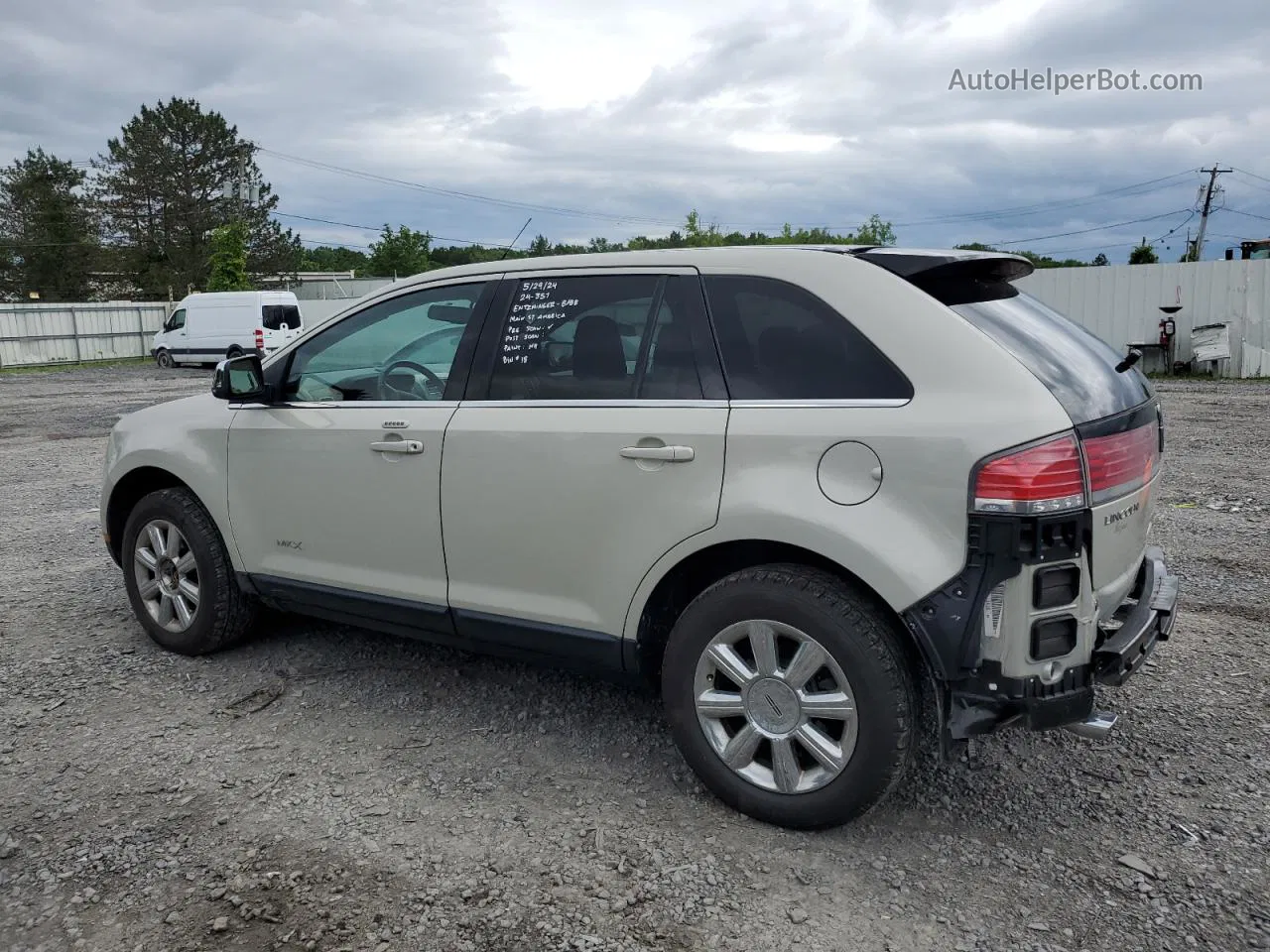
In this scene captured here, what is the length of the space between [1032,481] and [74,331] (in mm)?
39755

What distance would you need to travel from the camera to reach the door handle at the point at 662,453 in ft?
10.3

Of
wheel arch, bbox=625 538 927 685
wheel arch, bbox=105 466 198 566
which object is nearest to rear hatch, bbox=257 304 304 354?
wheel arch, bbox=105 466 198 566

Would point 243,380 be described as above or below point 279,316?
below

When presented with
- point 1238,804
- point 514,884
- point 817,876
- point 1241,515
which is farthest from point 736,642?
point 1241,515

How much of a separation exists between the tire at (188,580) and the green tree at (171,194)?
5122 centimetres

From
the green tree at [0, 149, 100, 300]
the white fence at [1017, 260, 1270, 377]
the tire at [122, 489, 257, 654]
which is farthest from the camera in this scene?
the green tree at [0, 149, 100, 300]

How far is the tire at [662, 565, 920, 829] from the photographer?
287 cm

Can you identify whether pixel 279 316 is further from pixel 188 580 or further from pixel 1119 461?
pixel 1119 461

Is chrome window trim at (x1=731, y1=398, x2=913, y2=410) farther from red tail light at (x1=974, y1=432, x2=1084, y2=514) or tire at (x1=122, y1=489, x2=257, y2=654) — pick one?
tire at (x1=122, y1=489, x2=257, y2=654)

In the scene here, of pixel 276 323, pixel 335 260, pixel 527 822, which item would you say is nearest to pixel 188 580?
pixel 527 822

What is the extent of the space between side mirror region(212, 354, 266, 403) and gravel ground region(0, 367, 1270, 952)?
4.07ft

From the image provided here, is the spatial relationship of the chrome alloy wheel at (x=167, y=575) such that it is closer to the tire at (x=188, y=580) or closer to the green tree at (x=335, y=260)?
the tire at (x=188, y=580)

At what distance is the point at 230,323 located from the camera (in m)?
28.6

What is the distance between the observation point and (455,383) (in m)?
3.79
